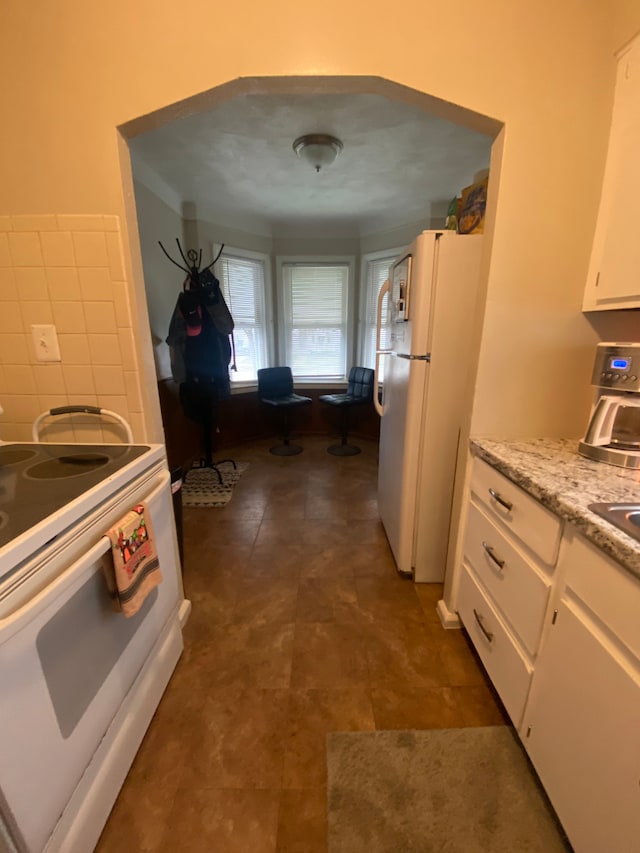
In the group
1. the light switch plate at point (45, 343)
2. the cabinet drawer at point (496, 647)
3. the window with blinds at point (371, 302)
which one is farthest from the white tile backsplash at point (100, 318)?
the window with blinds at point (371, 302)

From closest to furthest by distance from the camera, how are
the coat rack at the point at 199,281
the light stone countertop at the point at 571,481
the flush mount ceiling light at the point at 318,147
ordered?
the light stone countertop at the point at 571,481 → the flush mount ceiling light at the point at 318,147 → the coat rack at the point at 199,281

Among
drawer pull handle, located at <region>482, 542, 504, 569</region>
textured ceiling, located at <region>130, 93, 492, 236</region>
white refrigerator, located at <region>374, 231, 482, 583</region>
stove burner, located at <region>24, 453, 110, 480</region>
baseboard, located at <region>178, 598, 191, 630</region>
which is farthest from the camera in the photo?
textured ceiling, located at <region>130, 93, 492, 236</region>

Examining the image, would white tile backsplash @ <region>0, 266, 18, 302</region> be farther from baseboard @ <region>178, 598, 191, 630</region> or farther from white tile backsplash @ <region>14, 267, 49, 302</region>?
baseboard @ <region>178, 598, 191, 630</region>

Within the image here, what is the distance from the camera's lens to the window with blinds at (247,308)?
388cm

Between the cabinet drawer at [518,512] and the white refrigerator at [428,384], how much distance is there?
0.30m

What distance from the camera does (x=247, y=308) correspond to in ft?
13.4

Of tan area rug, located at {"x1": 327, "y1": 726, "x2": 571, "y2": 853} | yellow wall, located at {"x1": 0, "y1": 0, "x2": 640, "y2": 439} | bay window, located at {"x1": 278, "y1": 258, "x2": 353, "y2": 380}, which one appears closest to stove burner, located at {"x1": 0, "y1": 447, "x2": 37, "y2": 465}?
yellow wall, located at {"x1": 0, "y1": 0, "x2": 640, "y2": 439}

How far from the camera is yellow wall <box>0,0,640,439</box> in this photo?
3.59 feet

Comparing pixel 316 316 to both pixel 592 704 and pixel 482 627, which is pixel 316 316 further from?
pixel 592 704

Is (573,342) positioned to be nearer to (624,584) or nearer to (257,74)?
(624,584)

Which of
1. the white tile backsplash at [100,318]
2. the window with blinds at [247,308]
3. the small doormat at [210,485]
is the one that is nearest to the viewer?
the white tile backsplash at [100,318]

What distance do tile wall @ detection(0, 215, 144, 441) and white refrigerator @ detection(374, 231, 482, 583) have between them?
46.9 inches

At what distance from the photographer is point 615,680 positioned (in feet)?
2.37

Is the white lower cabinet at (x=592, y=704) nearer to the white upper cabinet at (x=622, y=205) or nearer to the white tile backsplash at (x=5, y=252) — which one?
the white upper cabinet at (x=622, y=205)
